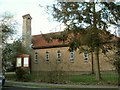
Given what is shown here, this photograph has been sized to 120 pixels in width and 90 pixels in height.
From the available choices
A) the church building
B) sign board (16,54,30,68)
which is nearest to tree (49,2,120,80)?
sign board (16,54,30,68)

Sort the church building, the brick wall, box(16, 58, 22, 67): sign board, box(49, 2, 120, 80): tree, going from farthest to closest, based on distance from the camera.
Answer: the church building < the brick wall < box(16, 58, 22, 67): sign board < box(49, 2, 120, 80): tree

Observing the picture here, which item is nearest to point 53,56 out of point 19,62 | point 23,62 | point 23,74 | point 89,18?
point 19,62

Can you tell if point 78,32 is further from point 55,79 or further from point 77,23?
point 55,79

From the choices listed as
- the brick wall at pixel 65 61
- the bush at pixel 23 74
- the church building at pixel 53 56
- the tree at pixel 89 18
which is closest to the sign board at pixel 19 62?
the bush at pixel 23 74

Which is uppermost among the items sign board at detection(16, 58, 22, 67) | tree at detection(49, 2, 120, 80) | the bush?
tree at detection(49, 2, 120, 80)

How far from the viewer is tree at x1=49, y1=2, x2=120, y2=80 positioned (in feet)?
85.5

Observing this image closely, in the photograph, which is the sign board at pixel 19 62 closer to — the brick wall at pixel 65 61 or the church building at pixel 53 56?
the church building at pixel 53 56

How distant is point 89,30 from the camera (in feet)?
87.0

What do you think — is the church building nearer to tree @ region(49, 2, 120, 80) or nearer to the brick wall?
the brick wall

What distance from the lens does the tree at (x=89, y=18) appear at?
26.0 m

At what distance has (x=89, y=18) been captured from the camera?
86.1 ft

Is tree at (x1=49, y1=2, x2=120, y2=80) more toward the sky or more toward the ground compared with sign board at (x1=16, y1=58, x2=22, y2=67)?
more toward the sky

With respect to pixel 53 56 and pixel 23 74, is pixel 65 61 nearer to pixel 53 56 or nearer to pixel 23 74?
pixel 53 56

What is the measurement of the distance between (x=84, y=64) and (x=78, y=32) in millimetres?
21748
